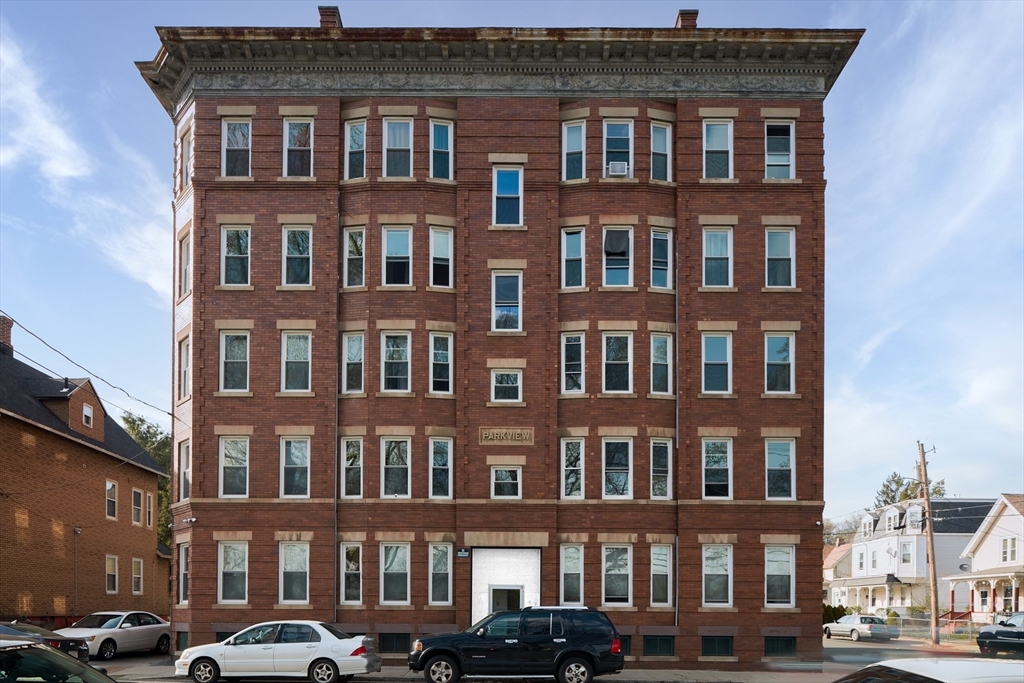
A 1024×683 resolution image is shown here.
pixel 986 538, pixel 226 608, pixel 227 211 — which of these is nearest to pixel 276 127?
pixel 227 211

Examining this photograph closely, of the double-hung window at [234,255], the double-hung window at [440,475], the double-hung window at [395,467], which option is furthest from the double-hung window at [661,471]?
the double-hung window at [234,255]

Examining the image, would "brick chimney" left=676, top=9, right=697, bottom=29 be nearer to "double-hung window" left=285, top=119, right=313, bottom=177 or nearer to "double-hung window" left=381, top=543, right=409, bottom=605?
"double-hung window" left=285, top=119, right=313, bottom=177

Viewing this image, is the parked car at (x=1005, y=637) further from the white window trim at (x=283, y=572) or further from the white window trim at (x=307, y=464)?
the white window trim at (x=307, y=464)

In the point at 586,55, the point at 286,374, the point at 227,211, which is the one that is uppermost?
the point at 586,55

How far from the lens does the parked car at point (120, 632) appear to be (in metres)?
32.4

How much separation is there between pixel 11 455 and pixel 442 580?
16.8 m

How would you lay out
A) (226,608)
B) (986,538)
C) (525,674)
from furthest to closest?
(986,538), (226,608), (525,674)

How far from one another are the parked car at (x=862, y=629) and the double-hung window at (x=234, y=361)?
32.0 metres

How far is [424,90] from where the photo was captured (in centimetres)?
3312

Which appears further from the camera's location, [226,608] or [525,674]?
[226,608]

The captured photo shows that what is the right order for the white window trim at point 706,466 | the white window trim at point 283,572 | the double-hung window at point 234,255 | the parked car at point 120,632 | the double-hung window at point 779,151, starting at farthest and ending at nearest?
the double-hung window at point 779,151
the double-hung window at point 234,255
the parked car at point 120,632
the white window trim at point 706,466
the white window trim at point 283,572

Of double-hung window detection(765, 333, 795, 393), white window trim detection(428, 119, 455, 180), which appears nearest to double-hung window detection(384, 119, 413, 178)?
white window trim detection(428, 119, 455, 180)

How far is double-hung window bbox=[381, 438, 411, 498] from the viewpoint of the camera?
32.1 metres

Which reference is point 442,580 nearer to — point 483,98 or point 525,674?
point 525,674
